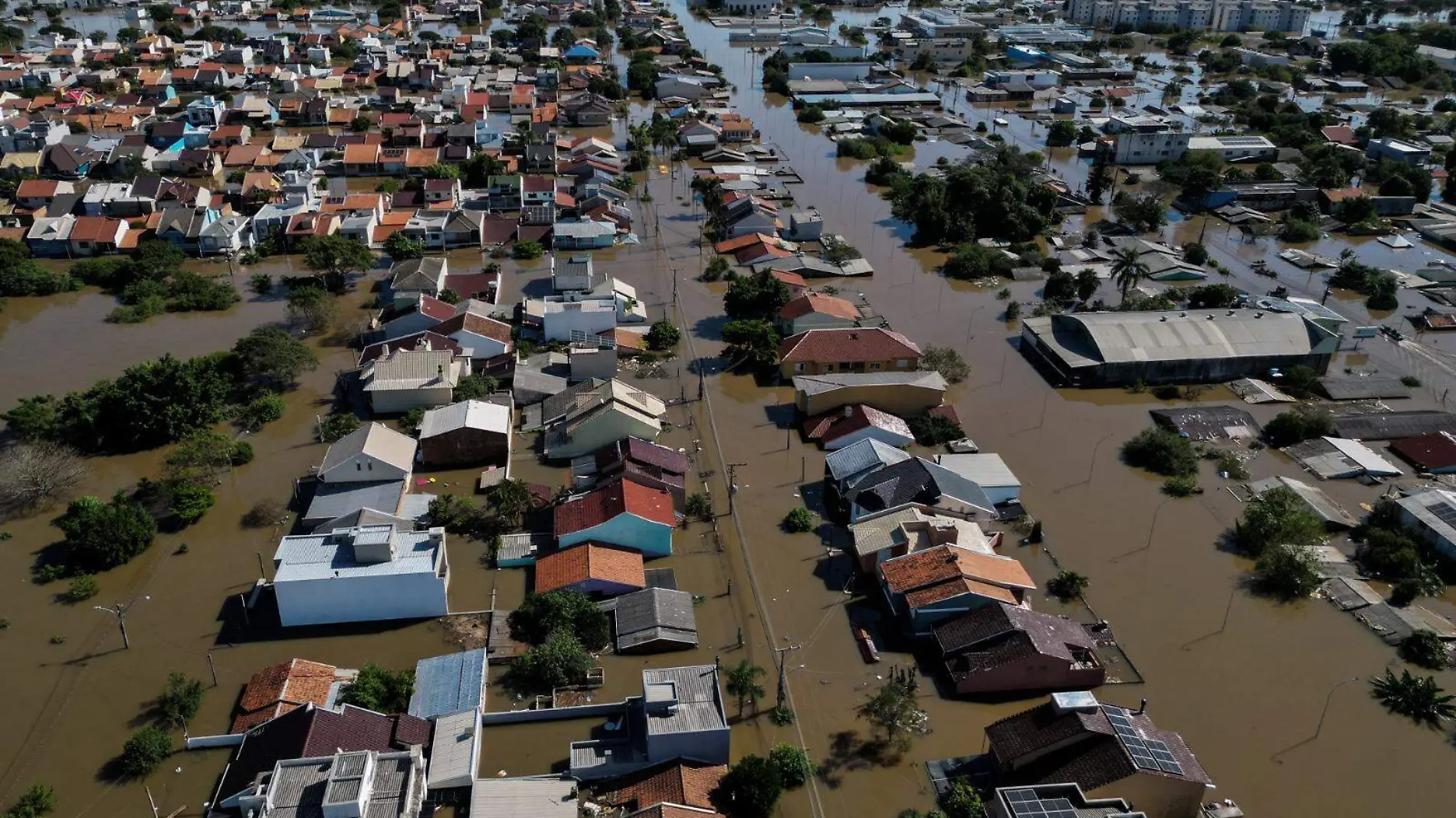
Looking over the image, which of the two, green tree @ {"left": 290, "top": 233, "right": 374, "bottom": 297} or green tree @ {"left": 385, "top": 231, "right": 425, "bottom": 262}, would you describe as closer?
green tree @ {"left": 290, "top": 233, "right": 374, "bottom": 297}

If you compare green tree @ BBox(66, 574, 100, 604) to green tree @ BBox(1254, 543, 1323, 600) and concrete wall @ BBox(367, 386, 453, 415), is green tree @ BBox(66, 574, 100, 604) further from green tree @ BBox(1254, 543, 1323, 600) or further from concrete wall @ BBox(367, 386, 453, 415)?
green tree @ BBox(1254, 543, 1323, 600)

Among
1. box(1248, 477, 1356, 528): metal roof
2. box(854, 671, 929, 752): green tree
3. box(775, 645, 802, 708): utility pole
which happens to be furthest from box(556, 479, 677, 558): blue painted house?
box(1248, 477, 1356, 528): metal roof

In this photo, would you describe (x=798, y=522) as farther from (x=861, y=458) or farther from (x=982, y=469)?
(x=982, y=469)

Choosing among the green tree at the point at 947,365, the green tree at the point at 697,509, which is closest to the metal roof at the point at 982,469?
the green tree at the point at 947,365

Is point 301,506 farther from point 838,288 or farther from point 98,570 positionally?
point 838,288

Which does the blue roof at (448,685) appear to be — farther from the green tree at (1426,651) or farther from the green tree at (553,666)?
the green tree at (1426,651)

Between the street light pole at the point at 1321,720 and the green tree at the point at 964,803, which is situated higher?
the green tree at the point at 964,803

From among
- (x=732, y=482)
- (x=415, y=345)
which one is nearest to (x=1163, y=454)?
(x=732, y=482)
